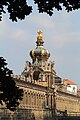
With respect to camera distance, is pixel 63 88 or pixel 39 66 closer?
pixel 39 66

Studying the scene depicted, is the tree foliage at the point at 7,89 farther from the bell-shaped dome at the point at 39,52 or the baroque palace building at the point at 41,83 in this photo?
the bell-shaped dome at the point at 39,52

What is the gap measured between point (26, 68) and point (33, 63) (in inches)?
131

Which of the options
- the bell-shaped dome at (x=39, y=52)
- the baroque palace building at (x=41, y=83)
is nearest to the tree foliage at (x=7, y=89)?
the baroque palace building at (x=41, y=83)

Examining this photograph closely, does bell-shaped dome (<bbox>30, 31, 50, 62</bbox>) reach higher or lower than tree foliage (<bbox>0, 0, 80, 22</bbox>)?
higher

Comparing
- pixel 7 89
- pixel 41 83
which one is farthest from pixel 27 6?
pixel 41 83

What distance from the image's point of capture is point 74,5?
9.26m

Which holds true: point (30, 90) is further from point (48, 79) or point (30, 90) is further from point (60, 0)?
point (60, 0)

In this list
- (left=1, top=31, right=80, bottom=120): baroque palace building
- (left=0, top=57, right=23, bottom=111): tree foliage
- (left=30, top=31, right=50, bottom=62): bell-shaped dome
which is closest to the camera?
(left=0, top=57, right=23, bottom=111): tree foliage

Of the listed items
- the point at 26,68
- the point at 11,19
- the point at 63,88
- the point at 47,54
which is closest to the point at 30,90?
the point at 26,68

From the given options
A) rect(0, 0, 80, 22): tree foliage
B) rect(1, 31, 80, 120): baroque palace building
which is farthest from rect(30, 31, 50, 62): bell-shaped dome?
rect(0, 0, 80, 22): tree foliage

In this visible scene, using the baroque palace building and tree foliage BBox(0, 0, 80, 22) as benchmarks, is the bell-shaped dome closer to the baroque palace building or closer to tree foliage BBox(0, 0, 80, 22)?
the baroque palace building

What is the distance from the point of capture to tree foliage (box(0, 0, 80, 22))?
9.13m

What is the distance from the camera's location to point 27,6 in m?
9.15

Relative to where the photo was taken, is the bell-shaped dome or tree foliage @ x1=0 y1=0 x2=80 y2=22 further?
the bell-shaped dome
